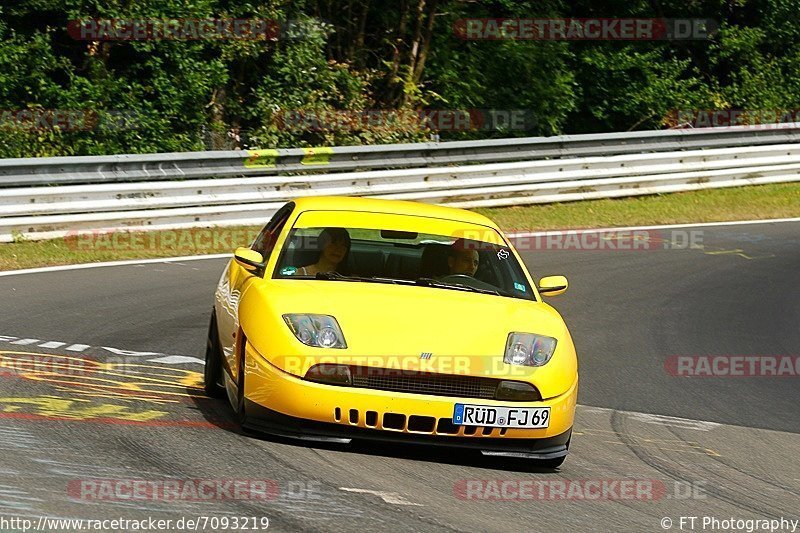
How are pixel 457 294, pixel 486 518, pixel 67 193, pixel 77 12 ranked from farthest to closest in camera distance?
pixel 77 12 → pixel 67 193 → pixel 457 294 → pixel 486 518

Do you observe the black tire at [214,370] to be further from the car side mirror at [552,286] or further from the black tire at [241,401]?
the car side mirror at [552,286]

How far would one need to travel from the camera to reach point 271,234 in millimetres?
8000

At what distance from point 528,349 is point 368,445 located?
958mm

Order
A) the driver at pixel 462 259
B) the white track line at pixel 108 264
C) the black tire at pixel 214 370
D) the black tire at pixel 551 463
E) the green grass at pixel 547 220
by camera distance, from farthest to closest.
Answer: the green grass at pixel 547 220 → the white track line at pixel 108 264 → the driver at pixel 462 259 → the black tire at pixel 214 370 → the black tire at pixel 551 463

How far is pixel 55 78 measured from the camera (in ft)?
68.4

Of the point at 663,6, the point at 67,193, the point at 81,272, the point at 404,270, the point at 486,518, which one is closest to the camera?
the point at 486,518

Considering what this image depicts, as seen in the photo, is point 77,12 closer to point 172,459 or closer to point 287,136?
point 287,136

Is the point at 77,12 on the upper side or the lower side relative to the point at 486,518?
upper

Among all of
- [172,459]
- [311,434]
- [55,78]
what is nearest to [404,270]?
[311,434]

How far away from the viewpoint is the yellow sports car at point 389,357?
6254mm

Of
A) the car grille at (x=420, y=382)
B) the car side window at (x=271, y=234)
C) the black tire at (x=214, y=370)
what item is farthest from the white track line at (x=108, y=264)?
the car grille at (x=420, y=382)

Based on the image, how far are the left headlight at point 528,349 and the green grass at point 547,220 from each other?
7.95 meters

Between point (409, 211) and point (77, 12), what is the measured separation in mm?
13273

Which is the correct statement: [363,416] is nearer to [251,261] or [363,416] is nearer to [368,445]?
[368,445]
